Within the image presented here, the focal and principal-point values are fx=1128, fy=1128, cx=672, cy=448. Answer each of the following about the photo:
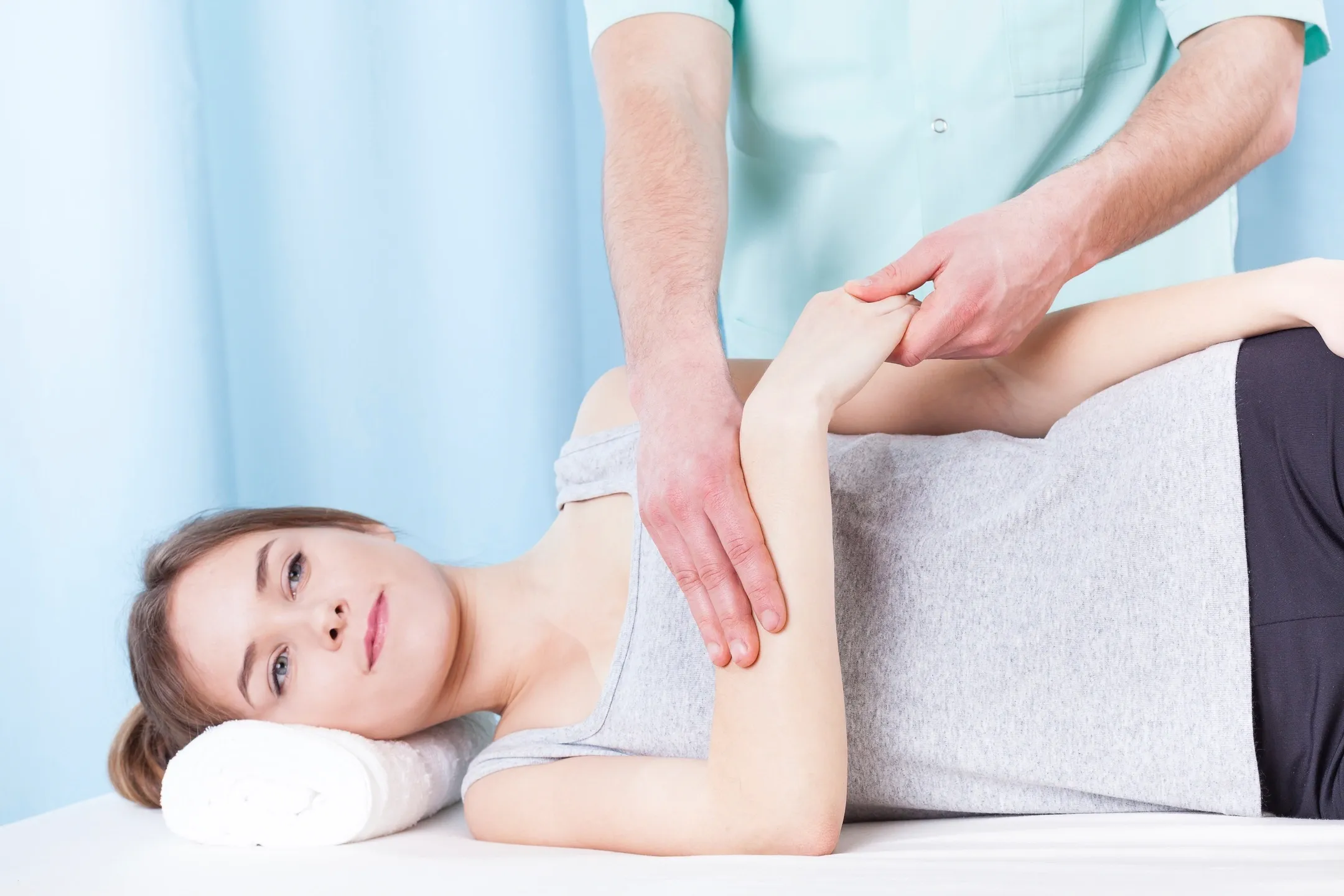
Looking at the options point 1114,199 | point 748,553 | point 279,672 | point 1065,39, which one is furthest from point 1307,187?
point 279,672

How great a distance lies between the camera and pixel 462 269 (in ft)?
6.34

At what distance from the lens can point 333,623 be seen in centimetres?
124

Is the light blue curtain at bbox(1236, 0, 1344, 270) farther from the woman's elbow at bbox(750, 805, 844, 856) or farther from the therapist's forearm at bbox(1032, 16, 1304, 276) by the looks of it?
the woman's elbow at bbox(750, 805, 844, 856)

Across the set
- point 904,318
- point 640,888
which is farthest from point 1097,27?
point 640,888

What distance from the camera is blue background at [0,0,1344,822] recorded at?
67.2 inches

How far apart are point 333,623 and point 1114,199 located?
0.94 meters

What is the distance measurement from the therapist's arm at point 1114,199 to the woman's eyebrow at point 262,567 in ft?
2.42

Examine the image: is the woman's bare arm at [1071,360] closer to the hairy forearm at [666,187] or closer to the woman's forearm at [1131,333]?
the woman's forearm at [1131,333]

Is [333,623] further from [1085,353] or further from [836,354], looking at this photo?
[1085,353]

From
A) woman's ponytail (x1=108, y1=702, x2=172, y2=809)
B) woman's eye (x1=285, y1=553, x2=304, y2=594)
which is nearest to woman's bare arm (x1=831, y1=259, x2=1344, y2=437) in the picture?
woman's eye (x1=285, y1=553, x2=304, y2=594)

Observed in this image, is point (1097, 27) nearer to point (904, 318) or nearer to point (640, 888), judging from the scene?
point (904, 318)

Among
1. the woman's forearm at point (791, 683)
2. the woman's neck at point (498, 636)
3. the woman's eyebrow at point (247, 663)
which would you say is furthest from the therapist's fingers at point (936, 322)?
the woman's eyebrow at point (247, 663)

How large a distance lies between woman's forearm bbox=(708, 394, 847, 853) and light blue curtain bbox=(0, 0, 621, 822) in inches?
40.5

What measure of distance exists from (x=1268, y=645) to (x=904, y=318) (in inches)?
16.2
